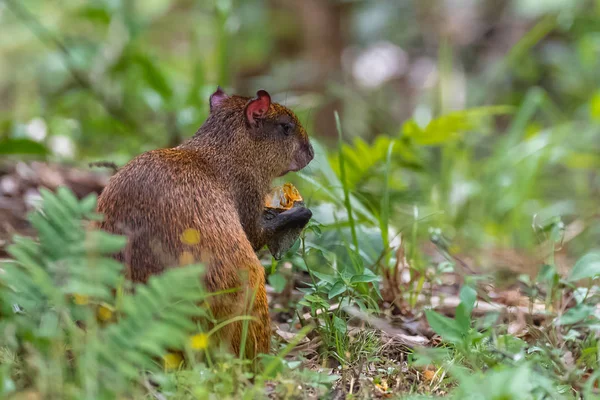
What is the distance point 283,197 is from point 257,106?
453 millimetres

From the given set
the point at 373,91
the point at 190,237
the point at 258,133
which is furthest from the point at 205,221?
the point at 373,91

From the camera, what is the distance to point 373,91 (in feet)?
33.8

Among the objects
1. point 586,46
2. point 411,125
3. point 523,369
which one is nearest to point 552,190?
point 586,46

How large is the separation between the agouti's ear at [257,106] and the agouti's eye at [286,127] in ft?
0.51

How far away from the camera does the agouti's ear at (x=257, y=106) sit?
3389 millimetres

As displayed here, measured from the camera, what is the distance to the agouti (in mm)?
2699

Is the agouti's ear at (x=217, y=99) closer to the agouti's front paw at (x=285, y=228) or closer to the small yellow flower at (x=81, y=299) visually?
the agouti's front paw at (x=285, y=228)

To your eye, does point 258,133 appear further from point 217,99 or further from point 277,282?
point 277,282

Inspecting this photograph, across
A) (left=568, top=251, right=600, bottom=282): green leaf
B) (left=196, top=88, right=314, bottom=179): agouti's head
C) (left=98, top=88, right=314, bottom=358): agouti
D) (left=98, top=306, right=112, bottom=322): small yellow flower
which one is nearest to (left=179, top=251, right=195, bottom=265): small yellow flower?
(left=98, top=88, right=314, bottom=358): agouti

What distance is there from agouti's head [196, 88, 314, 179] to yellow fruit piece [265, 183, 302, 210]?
0.28 ft

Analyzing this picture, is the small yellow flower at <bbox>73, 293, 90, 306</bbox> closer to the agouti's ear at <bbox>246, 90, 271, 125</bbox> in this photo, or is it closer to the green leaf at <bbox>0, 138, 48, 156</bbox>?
the agouti's ear at <bbox>246, 90, 271, 125</bbox>

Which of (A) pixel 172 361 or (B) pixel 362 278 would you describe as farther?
(B) pixel 362 278

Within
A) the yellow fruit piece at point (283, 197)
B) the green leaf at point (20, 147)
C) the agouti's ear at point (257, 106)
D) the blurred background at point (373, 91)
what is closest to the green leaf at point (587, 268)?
the blurred background at point (373, 91)

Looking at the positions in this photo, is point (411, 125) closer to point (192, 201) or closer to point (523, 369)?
point (192, 201)
